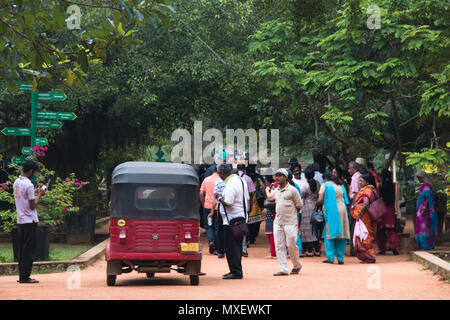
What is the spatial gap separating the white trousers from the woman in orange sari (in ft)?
10.2

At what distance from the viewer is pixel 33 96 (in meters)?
16.4

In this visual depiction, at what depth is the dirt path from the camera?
1043 centimetres

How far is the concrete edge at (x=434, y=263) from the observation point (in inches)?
502

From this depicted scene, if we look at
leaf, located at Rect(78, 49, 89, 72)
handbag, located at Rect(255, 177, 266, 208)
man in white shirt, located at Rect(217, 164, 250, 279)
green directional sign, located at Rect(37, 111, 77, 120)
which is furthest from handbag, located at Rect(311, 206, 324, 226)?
leaf, located at Rect(78, 49, 89, 72)

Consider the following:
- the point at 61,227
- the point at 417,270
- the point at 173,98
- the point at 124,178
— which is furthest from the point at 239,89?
the point at 124,178

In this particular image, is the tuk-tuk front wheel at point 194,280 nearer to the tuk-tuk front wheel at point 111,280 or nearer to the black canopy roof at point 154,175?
the tuk-tuk front wheel at point 111,280

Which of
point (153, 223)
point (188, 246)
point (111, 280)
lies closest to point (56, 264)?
point (111, 280)

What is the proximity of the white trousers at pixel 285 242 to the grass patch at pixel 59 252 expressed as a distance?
520 cm

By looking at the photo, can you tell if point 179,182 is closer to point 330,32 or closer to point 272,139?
point 330,32

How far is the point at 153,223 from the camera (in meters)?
11.8

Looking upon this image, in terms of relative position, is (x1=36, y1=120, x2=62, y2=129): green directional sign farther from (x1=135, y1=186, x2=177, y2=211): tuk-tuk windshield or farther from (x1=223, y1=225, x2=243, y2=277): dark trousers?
(x1=223, y1=225, x2=243, y2=277): dark trousers
